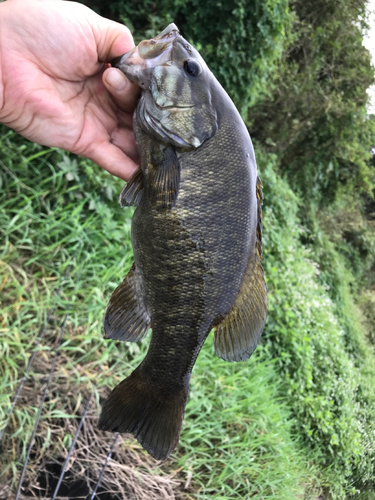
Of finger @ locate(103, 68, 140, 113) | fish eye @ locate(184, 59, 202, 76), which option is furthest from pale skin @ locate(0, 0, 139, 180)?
fish eye @ locate(184, 59, 202, 76)

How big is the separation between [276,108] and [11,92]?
8378 millimetres

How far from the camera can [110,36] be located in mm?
1718

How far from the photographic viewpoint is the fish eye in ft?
4.66

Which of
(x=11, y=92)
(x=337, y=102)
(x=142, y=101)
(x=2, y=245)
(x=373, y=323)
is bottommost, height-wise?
(x=373, y=323)

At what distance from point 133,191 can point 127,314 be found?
0.48 m

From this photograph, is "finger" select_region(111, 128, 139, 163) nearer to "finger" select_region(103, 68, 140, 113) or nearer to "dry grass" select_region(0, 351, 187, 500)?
"finger" select_region(103, 68, 140, 113)

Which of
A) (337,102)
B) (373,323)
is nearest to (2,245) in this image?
(373,323)

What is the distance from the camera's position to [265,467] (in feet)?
10.8

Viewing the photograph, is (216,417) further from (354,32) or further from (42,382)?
(354,32)

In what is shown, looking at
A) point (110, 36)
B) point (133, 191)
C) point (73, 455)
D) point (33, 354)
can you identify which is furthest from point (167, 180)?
point (73, 455)

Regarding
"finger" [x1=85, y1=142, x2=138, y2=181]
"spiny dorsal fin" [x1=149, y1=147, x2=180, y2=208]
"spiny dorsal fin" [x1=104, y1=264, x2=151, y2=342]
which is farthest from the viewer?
"finger" [x1=85, y1=142, x2=138, y2=181]

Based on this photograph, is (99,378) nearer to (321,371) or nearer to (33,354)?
(33,354)

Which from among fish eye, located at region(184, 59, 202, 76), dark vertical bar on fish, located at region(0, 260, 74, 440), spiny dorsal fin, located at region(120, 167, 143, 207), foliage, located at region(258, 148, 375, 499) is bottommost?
foliage, located at region(258, 148, 375, 499)

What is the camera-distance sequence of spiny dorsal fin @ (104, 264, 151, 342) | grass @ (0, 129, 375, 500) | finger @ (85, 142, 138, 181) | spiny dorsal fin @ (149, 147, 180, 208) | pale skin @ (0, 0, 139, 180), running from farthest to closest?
grass @ (0, 129, 375, 500) → finger @ (85, 142, 138, 181) → pale skin @ (0, 0, 139, 180) → spiny dorsal fin @ (104, 264, 151, 342) → spiny dorsal fin @ (149, 147, 180, 208)
